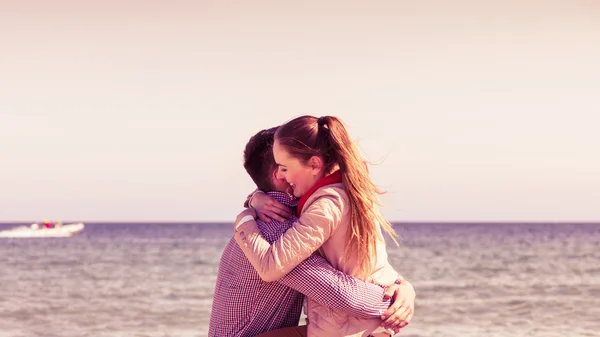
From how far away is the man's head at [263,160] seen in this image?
3.27m

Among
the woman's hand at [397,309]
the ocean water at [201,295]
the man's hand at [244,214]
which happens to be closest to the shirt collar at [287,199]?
the man's hand at [244,214]

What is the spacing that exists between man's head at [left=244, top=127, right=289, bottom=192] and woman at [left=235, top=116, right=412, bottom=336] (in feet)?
Result: 0.46

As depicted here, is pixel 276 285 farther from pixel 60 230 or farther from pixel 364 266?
pixel 60 230

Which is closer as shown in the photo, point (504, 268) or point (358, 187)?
point (358, 187)

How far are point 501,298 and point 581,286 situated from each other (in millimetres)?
2818

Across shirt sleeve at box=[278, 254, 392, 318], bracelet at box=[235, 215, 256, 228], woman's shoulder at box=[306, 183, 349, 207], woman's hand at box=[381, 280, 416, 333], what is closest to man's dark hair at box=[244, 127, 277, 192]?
bracelet at box=[235, 215, 256, 228]

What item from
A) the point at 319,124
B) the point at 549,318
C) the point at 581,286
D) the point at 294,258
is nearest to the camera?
the point at 294,258

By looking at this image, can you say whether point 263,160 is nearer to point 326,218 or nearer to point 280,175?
point 280,175

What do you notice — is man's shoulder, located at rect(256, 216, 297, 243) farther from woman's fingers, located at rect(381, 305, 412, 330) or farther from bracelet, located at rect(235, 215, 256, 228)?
woman's fingers, located at rect(381, 305, 412, 330)

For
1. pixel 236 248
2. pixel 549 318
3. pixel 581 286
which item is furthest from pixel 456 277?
pixel 236 248

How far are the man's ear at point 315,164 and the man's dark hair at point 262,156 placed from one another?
0.77ft

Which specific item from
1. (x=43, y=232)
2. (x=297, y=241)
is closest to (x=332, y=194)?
(x=297, y=241)

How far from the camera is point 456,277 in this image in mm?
17375

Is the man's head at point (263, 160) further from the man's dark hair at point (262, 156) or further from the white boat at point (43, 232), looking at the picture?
the white boat at point (43, 232)
